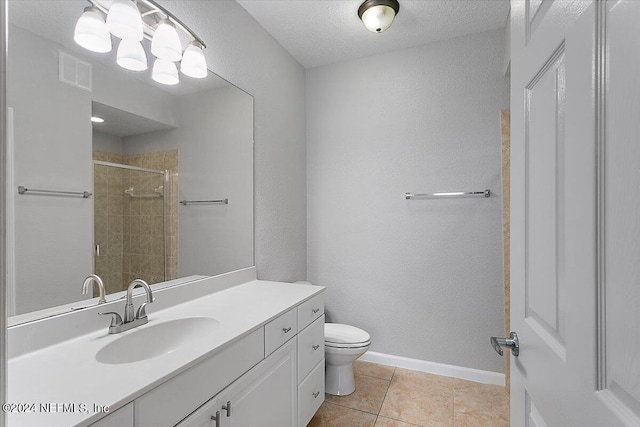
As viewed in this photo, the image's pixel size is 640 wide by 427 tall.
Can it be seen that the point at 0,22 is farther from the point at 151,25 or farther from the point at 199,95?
the point at 199,95

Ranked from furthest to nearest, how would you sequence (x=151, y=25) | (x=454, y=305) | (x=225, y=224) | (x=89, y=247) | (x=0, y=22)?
(x=454, y=305)
(x=225, y=224)
(x=151, y=25)
(x=89, y=247)
(x=0, y=22)

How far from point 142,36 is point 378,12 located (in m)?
1.30

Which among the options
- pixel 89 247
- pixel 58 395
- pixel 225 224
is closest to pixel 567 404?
pixel 58 395

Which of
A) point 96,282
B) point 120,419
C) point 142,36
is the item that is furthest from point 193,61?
point 120,419

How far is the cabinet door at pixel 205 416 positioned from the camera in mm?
893

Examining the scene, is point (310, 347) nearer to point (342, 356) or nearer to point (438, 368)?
point (342, 356)

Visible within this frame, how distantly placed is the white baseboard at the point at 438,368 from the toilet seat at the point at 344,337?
0.48 meters

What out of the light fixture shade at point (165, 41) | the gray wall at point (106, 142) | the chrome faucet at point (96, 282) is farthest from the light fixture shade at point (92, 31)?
the chrome faucet at point (96, 282)

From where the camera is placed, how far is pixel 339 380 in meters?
2.06

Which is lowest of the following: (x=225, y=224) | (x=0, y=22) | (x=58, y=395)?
(x=58, y=395)

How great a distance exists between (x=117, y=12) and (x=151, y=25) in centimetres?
21

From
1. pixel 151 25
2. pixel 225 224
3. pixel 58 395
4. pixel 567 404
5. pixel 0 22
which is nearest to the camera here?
pixel 0 22

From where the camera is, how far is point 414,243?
238 centimetres

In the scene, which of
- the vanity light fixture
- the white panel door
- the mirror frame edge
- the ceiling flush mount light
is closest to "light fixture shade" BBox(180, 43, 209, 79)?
the vanity light fixture
